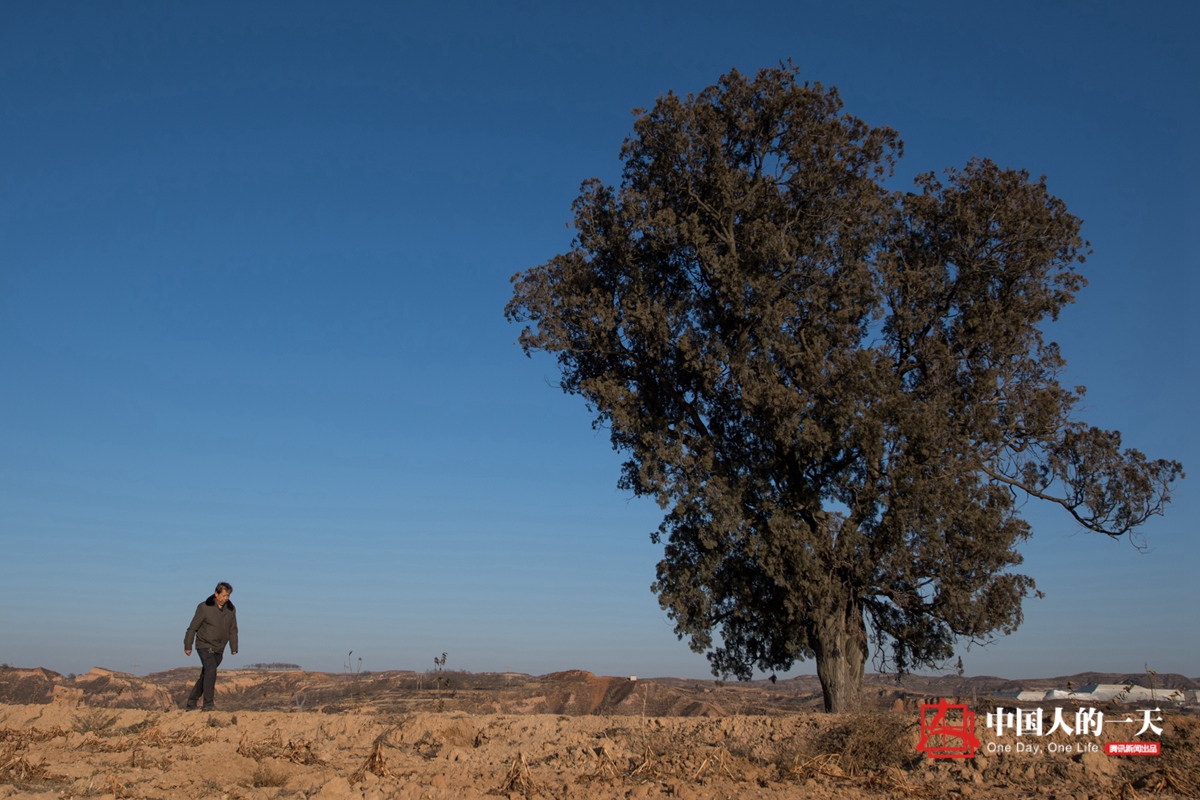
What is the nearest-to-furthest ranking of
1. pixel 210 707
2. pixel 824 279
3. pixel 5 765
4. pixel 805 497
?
pixel 5 765
pixel 210 707
pixel 805 497
pixel 824 279

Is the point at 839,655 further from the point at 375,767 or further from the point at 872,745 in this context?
the point at 375,767

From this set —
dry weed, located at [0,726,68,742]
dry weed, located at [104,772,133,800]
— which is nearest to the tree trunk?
dry weed, located at [104,772,133,800]

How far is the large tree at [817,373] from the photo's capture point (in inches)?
562

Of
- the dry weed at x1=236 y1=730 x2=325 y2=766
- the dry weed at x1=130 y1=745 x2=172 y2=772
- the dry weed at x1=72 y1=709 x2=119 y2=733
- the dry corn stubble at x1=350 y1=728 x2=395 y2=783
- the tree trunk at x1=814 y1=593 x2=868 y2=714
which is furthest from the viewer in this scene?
the tree trunk at x1=814 y1=593 x2=868 y2=714

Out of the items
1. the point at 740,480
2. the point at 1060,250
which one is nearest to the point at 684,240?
the point at 740,480

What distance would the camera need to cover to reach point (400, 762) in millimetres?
9039

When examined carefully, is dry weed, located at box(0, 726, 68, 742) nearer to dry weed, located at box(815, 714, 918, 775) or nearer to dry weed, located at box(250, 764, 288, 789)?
dry weed, located at box(250, 764, 288, 789)

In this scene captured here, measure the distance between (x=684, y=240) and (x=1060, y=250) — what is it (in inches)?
280

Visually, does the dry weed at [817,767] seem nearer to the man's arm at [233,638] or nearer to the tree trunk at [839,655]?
the tree trunk at [839,655]

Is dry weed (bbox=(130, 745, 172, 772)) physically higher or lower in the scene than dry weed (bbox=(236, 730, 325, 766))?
higher

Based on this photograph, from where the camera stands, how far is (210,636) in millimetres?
12750

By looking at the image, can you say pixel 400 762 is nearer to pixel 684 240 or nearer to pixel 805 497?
pixel 805 497

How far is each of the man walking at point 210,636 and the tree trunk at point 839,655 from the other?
9.53m

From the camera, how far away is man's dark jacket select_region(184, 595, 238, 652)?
12703mm
